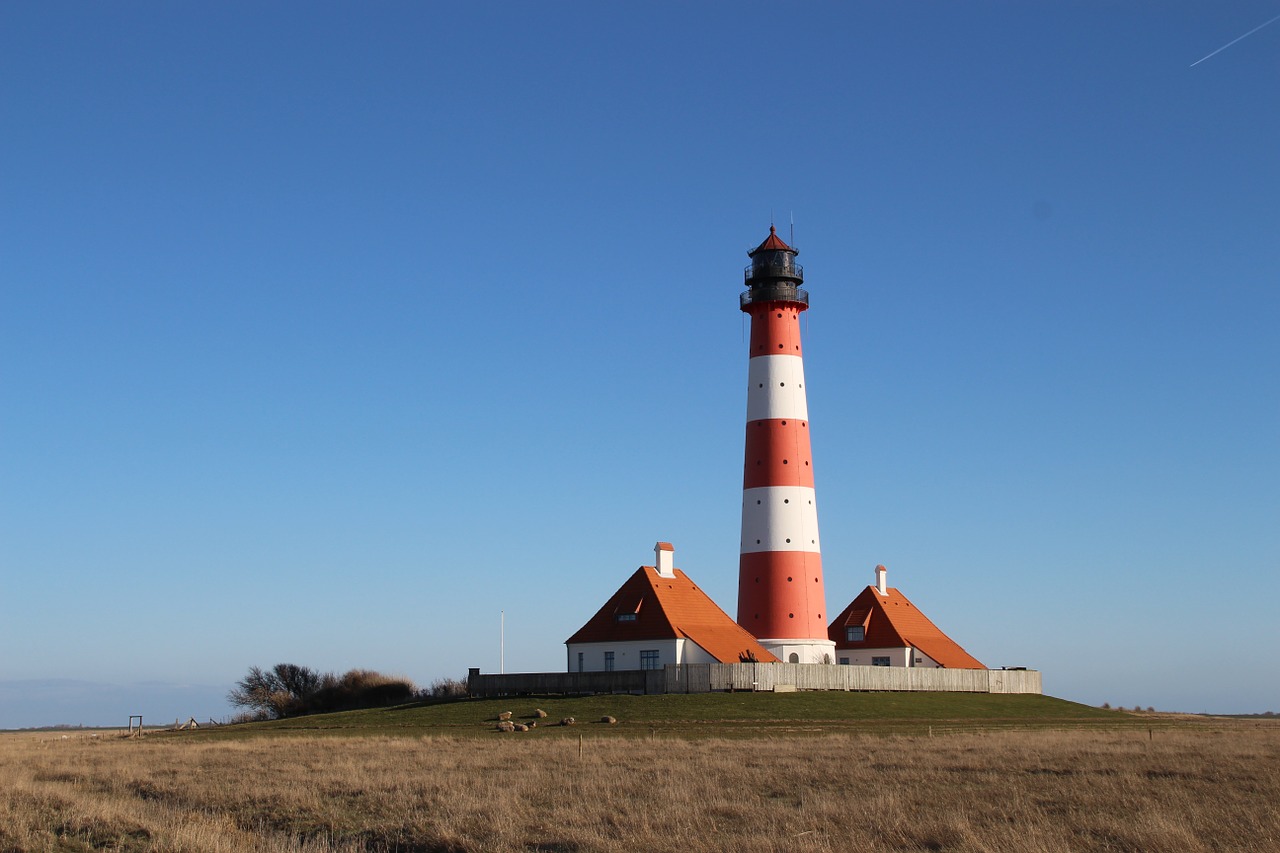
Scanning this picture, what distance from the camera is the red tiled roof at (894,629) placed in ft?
230

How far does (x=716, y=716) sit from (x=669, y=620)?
44.5 feet

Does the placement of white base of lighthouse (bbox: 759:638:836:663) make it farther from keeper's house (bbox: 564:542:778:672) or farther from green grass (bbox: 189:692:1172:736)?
green grass (bbox: 189:692:1172:736)

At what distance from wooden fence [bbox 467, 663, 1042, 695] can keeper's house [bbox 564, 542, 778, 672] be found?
210 cm

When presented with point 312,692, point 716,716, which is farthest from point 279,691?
point 716,716

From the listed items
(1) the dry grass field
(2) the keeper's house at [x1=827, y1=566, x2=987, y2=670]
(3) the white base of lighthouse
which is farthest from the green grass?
(2) the keeper's house at [x1=827, y1=566, x2=987, y2=670]

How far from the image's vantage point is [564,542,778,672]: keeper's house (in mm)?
59688

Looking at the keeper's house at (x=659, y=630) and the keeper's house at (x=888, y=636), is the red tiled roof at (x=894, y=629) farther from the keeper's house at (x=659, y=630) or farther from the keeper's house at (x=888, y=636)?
the keeper's house at (x=659, y=630)

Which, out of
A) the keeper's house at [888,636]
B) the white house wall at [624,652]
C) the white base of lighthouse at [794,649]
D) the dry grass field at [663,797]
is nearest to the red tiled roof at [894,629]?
the keeper's house at [888,636]

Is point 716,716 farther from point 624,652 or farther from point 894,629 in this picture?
point 894,629

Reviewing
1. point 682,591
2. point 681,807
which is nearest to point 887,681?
point 682,591

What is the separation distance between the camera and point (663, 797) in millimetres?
22359

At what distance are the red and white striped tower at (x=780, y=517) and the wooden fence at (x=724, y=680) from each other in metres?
2.81

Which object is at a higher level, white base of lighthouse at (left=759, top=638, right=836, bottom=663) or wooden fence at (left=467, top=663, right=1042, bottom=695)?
white base of lighthouse at (left=759, top=638, right=836, bottom=663)

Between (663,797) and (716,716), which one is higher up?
(663,797)
